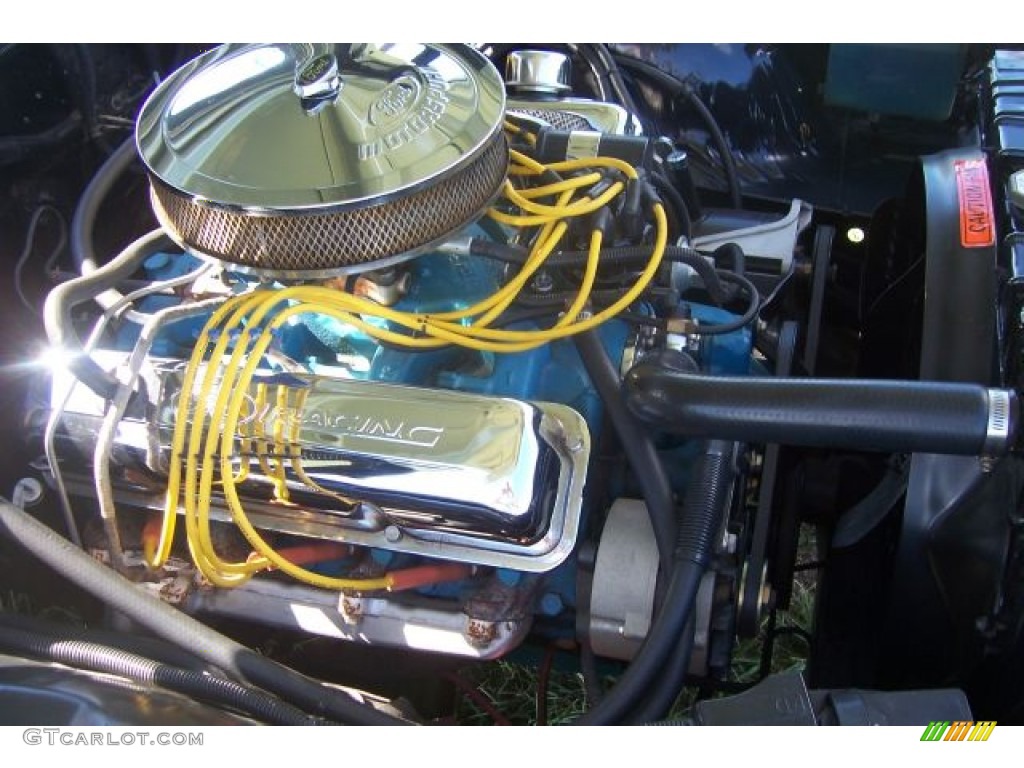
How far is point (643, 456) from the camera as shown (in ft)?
3.96

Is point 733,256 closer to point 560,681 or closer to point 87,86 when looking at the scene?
point 560,681

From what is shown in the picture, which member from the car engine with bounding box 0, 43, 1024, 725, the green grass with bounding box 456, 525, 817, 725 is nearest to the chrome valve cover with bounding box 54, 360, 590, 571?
the car engine with bounding box 0, 43, 1024, 725

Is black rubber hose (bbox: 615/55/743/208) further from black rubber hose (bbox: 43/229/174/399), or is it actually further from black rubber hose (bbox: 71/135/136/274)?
black rubber hose (bbox: 43/229/174/399)

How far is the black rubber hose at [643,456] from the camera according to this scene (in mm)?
1191

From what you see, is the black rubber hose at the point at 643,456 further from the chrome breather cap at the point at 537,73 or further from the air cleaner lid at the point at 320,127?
the chrome breather cap at the point at 537,73

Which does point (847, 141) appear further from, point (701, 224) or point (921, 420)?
point (921, 420)

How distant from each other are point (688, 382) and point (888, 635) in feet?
1.48

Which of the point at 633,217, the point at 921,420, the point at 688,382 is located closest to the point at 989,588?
the point at 921,420

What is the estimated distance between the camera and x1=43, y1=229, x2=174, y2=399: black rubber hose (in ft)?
3.96

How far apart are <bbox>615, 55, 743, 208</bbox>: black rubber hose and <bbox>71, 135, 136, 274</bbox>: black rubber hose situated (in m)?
0.92

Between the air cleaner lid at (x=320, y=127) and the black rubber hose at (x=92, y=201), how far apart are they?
0.94ft

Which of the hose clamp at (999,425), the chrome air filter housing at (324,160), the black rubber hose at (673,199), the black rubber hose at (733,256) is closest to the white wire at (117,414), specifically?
the chrome air filter housing at (324,160)

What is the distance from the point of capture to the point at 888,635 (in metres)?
1.28

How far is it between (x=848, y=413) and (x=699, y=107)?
1.06 meters
